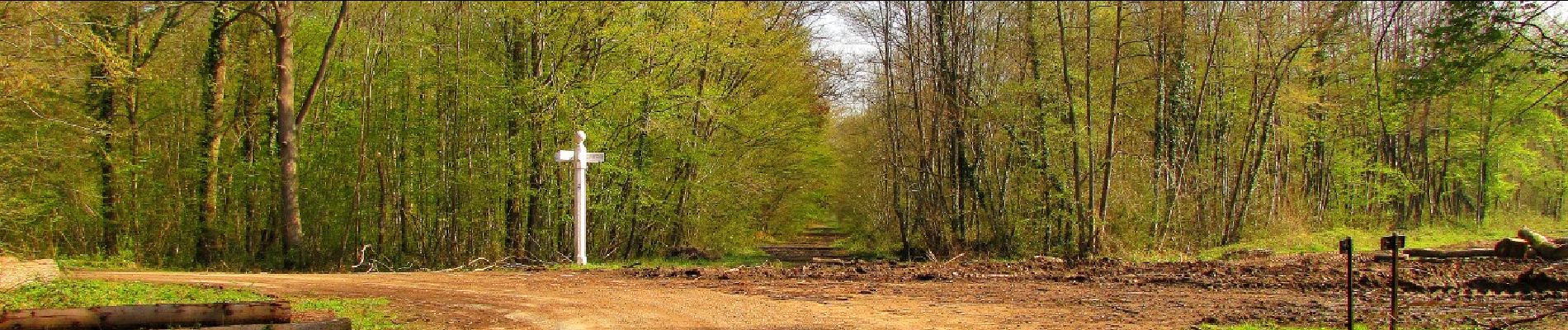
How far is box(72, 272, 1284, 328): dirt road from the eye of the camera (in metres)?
8.14

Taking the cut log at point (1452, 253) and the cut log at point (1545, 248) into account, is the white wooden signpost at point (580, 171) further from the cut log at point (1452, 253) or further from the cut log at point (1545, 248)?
the cut log at point (1545, 248)

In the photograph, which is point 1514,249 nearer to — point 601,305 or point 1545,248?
point 1545,248

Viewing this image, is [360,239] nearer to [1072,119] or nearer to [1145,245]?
[1072,119]

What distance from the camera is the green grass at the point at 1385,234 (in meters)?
18.2

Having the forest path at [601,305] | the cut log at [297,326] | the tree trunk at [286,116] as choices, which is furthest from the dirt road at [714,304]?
the tree trunk at [286,116]

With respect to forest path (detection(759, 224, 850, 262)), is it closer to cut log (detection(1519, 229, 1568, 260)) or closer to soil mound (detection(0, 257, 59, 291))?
cut log (detection(1519, 229, 1568, 260))

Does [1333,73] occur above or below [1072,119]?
above

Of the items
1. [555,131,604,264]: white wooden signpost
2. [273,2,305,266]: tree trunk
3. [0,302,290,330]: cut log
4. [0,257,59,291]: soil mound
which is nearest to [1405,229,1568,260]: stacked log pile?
[555,131,604,264]: white wooden signpost

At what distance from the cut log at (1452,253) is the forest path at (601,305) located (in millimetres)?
9095

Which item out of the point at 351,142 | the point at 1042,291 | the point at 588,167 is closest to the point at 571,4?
the point at 588,167

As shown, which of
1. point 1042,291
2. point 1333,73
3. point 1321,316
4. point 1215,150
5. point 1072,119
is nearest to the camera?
point 1321,316

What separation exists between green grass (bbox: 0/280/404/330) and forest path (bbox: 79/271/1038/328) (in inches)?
11.2

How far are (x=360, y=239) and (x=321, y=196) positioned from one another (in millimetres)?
1292

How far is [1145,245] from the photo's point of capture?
1819cm
